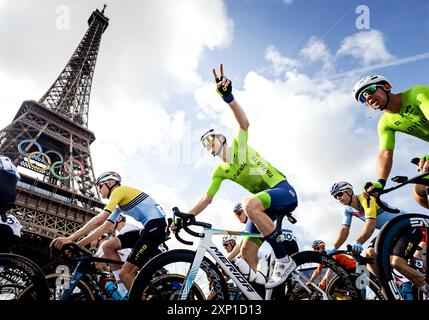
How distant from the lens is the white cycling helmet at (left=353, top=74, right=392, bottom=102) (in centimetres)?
390

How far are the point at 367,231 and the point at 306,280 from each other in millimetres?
1800

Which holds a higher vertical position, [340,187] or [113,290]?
[340,187]

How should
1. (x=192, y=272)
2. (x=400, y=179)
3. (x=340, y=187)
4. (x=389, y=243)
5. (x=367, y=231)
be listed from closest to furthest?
(x=389, y=243) < (x=400, y=179) < (x=192, y=272) < (x=367, y=231) < (x=340, y=187)

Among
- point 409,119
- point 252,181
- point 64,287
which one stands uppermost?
point 409,119

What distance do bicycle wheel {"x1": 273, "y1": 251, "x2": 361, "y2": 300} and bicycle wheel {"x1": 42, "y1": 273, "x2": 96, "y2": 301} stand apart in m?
2.70

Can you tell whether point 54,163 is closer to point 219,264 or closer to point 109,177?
point 109,177

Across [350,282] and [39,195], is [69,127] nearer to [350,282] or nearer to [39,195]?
[39,195]

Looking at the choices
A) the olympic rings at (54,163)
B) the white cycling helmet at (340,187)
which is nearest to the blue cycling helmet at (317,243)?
the white cycling helmet at (340,187)

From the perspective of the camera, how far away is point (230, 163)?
472cm

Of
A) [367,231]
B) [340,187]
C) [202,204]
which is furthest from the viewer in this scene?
[340,187]

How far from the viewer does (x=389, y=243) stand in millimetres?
2988

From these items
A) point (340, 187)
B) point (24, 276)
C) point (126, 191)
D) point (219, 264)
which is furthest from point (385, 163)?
point (24, 276)

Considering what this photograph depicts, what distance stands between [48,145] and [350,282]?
45.5 m

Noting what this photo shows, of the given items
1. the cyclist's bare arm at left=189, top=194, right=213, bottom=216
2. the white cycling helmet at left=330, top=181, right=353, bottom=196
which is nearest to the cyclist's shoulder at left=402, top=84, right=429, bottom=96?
the white cycling helmet at left=330, top=181, right=353, bottom=196
